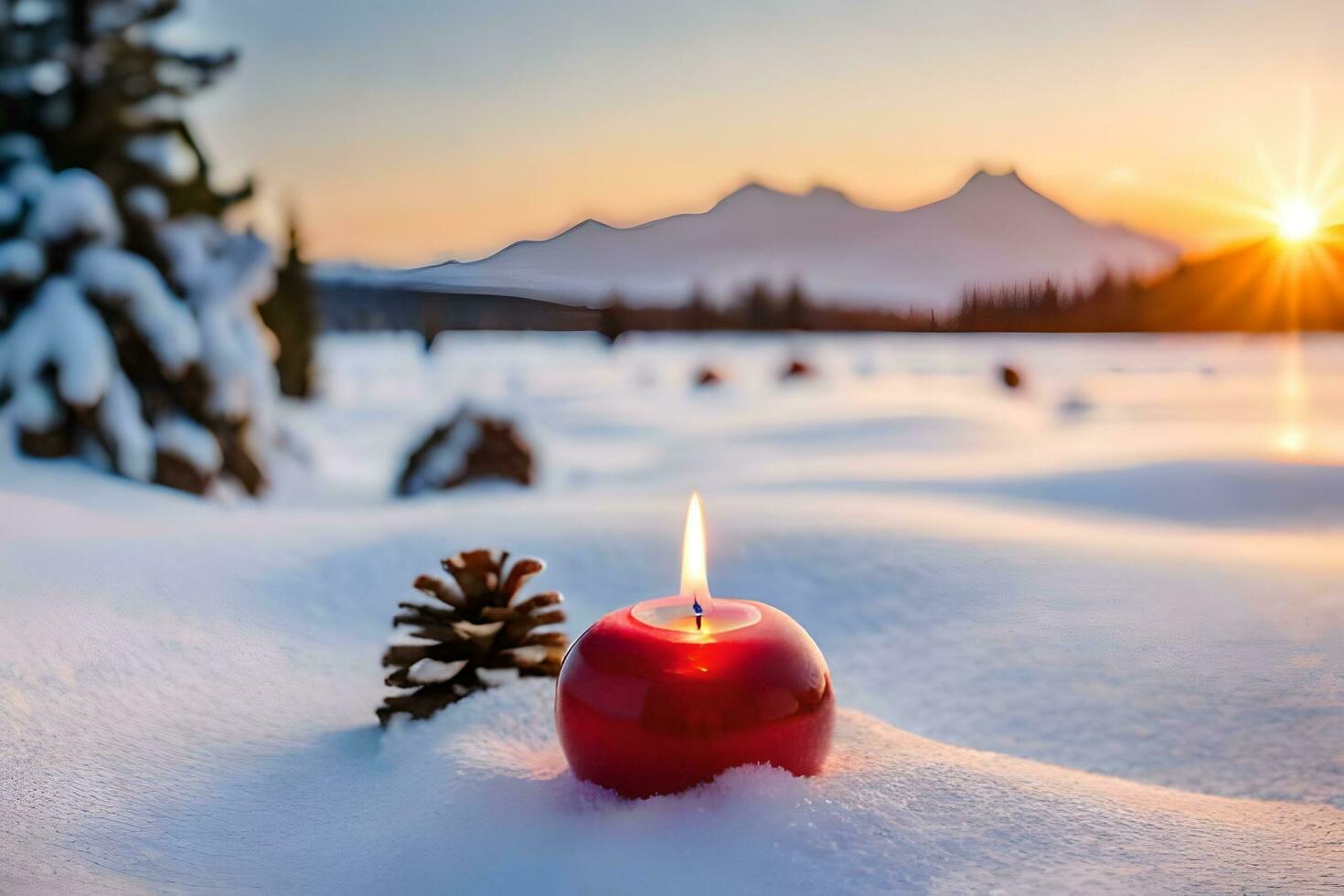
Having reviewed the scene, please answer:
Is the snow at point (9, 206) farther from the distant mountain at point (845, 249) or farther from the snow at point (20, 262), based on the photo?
the distant mountain at point (845, 249)

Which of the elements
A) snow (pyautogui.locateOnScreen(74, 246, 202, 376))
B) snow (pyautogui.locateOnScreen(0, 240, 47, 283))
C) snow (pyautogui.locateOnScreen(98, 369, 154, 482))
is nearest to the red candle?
snow (pyautogui.locateOnScreen(98, 369, 154, 482))

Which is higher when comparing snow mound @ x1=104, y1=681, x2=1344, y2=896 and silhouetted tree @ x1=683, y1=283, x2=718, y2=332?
silhouetted tree @ x1=683, y1=283, x2=718, y2=332

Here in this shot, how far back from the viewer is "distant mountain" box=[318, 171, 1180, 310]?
10.6 ft

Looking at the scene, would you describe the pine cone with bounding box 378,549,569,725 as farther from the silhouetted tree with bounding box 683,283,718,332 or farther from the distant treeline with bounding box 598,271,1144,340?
the silhouetted tree with bounding box 683,283,718,332

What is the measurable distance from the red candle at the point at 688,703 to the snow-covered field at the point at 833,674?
0.25 feet

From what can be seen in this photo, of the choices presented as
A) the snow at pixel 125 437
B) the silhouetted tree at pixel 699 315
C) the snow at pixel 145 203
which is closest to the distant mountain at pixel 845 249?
the silhouetted tree at pixel 699 315

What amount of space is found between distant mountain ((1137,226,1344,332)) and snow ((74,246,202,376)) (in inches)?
274

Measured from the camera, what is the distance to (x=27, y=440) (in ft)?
21.8

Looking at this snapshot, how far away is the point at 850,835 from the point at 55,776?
202 cm

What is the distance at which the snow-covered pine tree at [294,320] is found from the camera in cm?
2373

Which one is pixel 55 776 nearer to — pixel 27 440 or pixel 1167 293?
pixel 1167 293

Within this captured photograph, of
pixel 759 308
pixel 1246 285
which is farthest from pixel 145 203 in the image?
pixel 1246 285

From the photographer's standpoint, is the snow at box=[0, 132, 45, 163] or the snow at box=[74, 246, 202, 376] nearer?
the snow at box=[74, 246, 202, 376]

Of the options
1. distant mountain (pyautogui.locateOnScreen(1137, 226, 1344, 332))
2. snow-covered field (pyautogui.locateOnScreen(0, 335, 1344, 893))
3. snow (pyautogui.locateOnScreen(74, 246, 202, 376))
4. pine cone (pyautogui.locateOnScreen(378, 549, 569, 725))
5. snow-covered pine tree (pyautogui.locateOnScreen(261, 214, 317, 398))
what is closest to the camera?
snow-covered field (pyautogui.locateOnScreen(0, 335, 1344, 893))
